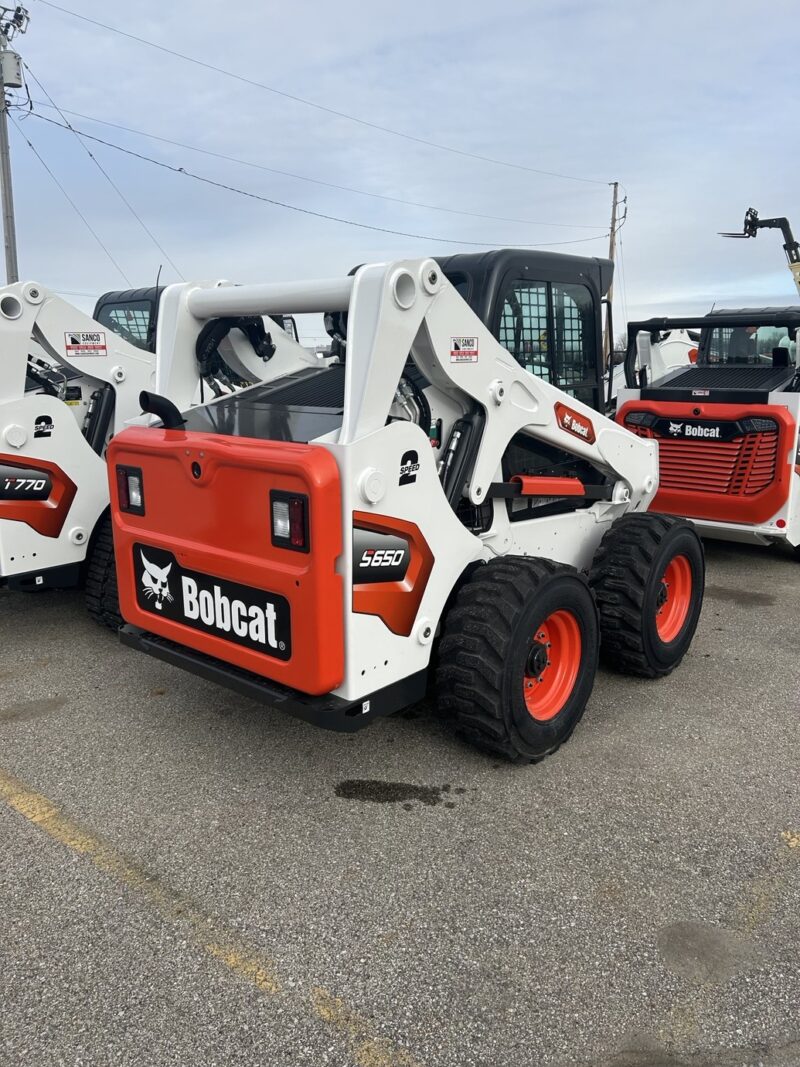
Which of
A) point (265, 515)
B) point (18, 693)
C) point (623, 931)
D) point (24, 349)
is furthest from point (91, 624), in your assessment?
point (623, 931)

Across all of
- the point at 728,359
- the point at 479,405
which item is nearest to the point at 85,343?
the point at 479,405

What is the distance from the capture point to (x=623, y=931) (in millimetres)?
2678

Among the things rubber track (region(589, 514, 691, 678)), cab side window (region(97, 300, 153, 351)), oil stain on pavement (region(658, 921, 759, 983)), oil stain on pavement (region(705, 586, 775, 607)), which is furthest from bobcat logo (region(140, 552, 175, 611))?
cab side window (region(97, 300, 153, 351))

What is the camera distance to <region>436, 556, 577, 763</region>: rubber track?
11.2 feet

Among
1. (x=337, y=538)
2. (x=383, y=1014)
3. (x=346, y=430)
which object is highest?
(x=346, y=430)

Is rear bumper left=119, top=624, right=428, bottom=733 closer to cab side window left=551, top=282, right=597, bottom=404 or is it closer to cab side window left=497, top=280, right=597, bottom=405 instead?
cab side window left=497, top=280, right=597, bottom=405

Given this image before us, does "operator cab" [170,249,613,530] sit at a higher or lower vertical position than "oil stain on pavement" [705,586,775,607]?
higher

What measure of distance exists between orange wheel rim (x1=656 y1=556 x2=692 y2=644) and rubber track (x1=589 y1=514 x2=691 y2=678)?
328 mm

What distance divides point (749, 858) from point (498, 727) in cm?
104

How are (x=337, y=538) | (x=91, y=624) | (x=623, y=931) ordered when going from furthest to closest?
(x=91, y=624) → (x=337, y=538) → (x=623, y=931)

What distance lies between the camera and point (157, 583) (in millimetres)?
3637

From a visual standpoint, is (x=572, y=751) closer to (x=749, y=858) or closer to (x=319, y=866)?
(x=749, y=858)

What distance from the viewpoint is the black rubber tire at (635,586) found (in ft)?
14.3

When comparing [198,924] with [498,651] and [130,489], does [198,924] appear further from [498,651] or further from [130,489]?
[130,489]
